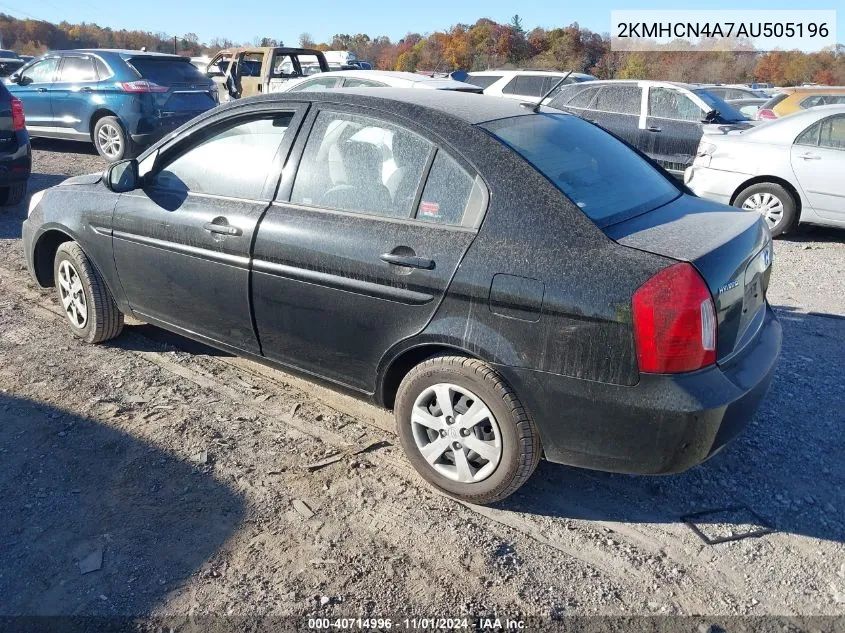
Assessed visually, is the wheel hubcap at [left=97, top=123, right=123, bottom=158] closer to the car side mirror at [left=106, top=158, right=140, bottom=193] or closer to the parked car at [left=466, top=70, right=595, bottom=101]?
the parked car at [left=466, top=70, right=595, bottom=101]

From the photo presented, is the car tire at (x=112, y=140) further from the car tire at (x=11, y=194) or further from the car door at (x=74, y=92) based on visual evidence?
the car tire at (x=11, y=194)

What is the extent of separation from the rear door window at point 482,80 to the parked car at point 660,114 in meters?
2.94

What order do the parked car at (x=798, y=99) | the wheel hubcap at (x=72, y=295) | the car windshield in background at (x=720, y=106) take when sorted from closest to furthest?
the wheel hubcap at (x=72, y=295), the car windshield in background at (x=720, y=106), the parked car at (x=798, y=99)

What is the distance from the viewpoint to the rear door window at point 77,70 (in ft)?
37.9

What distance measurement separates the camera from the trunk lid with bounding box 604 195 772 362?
2738 mm

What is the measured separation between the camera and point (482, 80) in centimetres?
1471

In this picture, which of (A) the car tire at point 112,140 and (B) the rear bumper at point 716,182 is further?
(A) the car tire at point 112,140

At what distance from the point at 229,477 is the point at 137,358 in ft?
5.29

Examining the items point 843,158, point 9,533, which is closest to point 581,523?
point 9,533

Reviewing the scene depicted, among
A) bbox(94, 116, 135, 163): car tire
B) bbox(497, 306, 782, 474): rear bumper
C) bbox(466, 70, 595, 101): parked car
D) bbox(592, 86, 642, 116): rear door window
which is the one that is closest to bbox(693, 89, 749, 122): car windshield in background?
bbox(592, 86, 642, 116): rear door window

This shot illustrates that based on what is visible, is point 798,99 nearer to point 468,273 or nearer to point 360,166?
point 360,166

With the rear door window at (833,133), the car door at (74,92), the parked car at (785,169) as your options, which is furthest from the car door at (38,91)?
the rear door window at (833,133)

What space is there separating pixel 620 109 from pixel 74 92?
8930mm

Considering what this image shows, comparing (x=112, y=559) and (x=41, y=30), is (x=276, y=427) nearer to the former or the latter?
(x=112, y=559)
